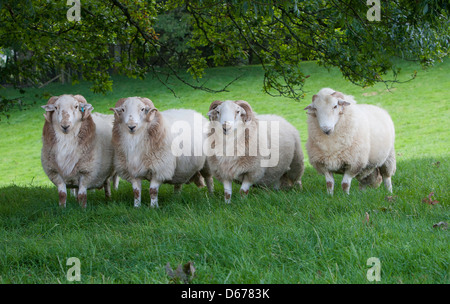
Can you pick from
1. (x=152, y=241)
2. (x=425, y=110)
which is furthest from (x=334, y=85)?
(x=152, y=241)

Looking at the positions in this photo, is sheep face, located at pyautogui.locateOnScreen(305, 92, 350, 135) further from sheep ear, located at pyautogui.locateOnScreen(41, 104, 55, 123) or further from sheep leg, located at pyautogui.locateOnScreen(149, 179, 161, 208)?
sheep ear, located at pyautogui.locateOnScreen(41, 104, 55, 123)

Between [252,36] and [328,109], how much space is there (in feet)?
7.84

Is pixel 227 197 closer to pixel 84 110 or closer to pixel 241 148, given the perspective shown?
pixel 241 148

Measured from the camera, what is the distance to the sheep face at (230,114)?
621cm

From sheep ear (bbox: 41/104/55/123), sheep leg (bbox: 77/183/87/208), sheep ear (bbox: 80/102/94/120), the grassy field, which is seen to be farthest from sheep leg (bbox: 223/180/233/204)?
sheep ear (bbox: 41/104/55/123)

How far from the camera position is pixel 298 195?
240 inches

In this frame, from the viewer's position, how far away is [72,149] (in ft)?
21.2

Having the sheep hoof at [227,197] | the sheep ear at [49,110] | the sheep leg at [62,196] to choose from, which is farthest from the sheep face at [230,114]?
the sheep leg at [62,196]

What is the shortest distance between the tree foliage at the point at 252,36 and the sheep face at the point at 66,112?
3.61ft

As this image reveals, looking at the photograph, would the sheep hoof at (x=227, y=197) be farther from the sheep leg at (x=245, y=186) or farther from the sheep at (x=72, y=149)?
the sheep at (x=72, y=149)

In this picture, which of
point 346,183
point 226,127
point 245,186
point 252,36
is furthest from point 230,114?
point 252,36

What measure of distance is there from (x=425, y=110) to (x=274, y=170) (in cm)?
1615

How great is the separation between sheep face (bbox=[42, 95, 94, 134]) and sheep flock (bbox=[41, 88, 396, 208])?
1cm
